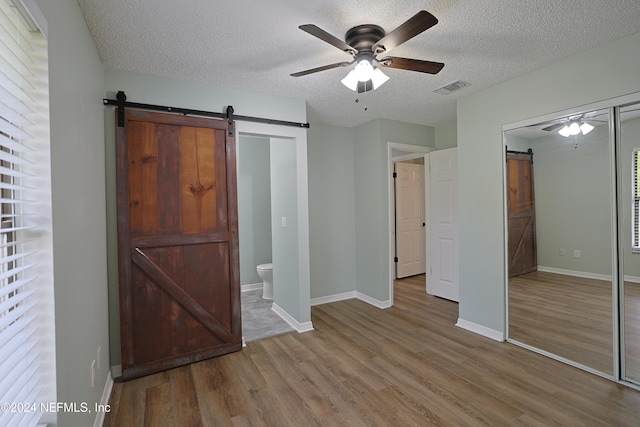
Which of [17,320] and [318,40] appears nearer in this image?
[17,320]

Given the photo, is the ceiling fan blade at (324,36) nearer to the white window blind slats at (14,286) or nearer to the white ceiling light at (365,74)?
the white ceiling light at (365,74)

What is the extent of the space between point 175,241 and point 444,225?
349 centimetres

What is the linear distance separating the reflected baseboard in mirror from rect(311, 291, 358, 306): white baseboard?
2040 mm

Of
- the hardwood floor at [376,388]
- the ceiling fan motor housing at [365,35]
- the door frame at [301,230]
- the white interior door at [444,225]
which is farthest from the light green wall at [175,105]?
the white interior door at [444,225]

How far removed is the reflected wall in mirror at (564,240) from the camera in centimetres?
228

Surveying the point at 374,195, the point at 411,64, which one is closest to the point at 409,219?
the point at 374,195

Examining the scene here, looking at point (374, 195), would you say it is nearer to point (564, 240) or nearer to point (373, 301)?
point (373, 301)

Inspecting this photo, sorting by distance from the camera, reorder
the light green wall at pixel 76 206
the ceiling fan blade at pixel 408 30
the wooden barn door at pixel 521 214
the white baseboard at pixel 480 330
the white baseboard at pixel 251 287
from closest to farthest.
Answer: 1. the light green wall at pixel 76 206
2. the ceiling fan blade at pixel 408 30
3. the wooden barn door at pixel 521 214
4. the white baseboard at pixel 480 330
5. the white baseboard at pixel 251 287

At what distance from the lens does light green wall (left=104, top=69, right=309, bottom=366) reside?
2.34 metres

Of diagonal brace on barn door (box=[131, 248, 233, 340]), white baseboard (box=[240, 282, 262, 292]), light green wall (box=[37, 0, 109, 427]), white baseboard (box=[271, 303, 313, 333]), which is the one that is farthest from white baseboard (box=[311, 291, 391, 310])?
light green wall (box=[37, 0, 109, 427])

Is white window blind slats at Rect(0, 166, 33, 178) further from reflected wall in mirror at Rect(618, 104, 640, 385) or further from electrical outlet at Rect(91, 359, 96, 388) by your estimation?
reflected wall in mirror at Rect(618, 104, 640, 385)

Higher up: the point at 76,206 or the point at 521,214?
the point at 76,206

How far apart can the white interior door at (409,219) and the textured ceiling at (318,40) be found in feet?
8.15

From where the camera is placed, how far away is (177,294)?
2.54m
